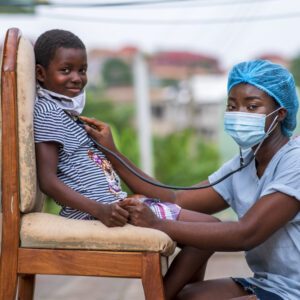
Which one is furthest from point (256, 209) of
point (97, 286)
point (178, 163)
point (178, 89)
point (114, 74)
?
point (114, 74)

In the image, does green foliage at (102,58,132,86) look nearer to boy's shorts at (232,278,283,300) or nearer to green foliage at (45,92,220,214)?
green foliage at (45,92,220,214)

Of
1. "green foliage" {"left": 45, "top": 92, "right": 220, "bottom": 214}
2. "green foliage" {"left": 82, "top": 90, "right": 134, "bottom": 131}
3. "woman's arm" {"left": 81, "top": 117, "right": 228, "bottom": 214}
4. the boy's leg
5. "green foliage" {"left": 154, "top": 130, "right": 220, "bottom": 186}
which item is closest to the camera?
the boy's leg

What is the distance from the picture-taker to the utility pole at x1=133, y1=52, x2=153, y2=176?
24.7 ft

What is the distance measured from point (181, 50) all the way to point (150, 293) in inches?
569

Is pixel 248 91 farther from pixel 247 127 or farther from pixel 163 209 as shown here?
pixel 163 209

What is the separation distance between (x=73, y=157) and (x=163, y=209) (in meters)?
0.41

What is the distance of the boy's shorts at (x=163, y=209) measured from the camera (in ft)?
6.35

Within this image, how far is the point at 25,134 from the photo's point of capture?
169cm

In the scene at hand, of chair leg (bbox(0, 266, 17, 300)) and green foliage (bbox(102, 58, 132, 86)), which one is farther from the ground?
green foliage (bbox(102, 58, 132, 86))

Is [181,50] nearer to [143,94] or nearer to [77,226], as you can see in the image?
[143,94]

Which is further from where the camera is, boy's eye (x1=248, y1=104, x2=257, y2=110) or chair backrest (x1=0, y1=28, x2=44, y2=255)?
boy's eye (x1=248, y1=104, x2=257, y2=110)

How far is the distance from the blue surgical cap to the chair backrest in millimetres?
787

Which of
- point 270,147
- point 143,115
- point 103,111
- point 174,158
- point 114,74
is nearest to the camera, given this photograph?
point 270,147

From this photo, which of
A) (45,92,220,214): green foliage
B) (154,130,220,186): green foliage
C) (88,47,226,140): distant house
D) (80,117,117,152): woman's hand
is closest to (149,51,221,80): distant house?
(88,47,226,140): distant house
